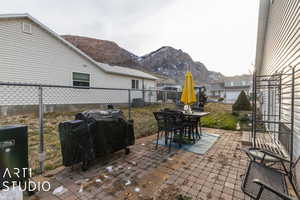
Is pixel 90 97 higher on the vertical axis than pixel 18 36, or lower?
lower

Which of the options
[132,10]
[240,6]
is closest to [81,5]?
[132,10]

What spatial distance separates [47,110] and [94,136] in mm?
6853

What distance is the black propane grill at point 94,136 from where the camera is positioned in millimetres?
2459

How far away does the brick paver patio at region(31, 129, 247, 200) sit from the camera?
2.02m

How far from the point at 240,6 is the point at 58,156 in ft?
27.6

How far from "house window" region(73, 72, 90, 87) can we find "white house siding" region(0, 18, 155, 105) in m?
0.22

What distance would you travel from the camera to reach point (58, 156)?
3.21 metres

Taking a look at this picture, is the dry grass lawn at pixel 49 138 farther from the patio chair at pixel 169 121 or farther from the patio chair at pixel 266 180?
the patio chair at pixel 266 180

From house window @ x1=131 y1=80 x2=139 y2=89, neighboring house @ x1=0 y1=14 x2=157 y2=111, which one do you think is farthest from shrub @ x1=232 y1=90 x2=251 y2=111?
neighboring house @ x1=0 y1=14 x2=157 y2=111

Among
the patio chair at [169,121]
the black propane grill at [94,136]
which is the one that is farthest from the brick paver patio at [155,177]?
the patio chair at [169,121]

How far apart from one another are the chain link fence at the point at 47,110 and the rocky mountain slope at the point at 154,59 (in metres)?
20.3

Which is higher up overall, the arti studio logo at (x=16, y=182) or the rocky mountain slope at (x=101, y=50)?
the rocky mountain slope at (x=101, y=50)

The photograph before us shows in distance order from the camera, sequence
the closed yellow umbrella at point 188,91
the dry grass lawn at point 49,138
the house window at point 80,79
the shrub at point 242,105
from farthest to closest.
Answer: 1. the house window at point 80,79
2. the shrub at point 242,105
3. the closed yellow umbrella at point 188,91
4. the dry grass lawn at point 49,138

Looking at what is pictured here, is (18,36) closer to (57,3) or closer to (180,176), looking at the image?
(57,3)
